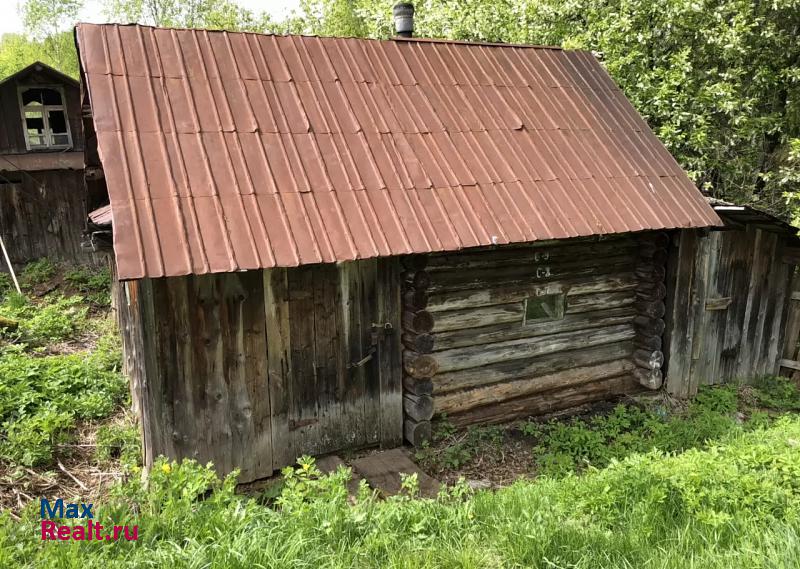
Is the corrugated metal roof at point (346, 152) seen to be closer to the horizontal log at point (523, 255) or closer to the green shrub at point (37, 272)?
the horizontal log at point (523, 255)

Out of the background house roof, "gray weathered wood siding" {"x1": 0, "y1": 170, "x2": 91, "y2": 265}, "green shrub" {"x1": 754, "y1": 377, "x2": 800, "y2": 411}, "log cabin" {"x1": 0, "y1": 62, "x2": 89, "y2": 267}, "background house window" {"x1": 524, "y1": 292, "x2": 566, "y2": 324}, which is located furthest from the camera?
"gray weathered wood siding" {"x1": 0, "y1": 170, "x2": 91, "y2": 265}

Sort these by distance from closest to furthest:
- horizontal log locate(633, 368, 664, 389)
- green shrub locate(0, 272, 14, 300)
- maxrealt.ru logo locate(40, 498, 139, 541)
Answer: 1. maxrealt.ru logo locate(40, 498, 139, 541)
2. horizontal log locate(633, 368, 664, 389)
3. green shrub locate(0, 272, 14, 300)

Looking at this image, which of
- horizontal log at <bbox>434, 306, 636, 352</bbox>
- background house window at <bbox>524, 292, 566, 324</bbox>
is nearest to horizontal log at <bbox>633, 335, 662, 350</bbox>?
horizontal log at <bbox>434, 306, 636, 352</bbox>

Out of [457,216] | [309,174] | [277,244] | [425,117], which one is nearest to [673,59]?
[425,117]

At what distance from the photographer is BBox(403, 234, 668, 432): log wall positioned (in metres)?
6.43

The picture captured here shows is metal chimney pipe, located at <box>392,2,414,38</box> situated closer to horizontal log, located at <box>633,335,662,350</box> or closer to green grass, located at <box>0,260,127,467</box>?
horizontal log, located at <box>633,335,662,350</box>

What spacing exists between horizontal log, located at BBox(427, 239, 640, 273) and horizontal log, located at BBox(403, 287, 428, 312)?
29 cm

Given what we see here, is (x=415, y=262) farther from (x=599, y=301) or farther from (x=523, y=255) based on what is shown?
(x=599, y=301)

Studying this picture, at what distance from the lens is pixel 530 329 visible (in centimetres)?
715

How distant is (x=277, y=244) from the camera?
16.7 feet

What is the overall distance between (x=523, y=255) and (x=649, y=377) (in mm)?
2455

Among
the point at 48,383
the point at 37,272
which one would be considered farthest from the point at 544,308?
the point at 37,272

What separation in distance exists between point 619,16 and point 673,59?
4.33 ft

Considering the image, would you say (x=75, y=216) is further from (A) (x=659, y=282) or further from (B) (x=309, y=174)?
(A) (x=659, y=282)
